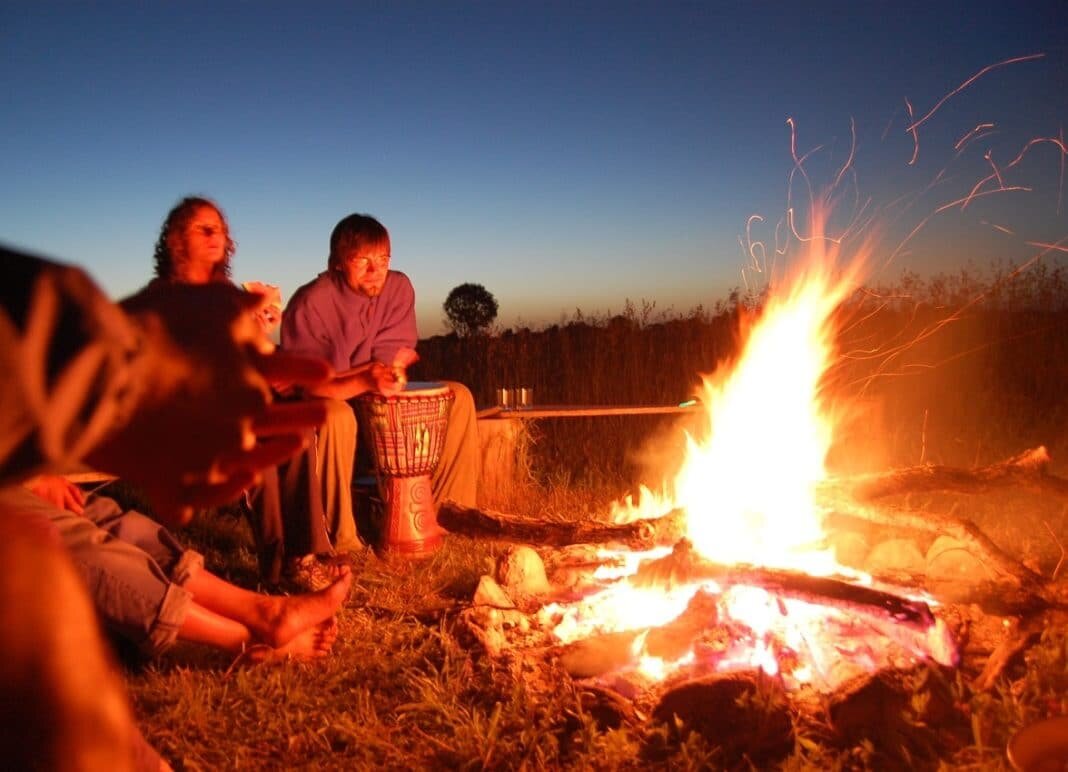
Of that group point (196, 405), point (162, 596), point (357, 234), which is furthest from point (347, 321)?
point (196, 405)

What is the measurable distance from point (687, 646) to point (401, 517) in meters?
1.96

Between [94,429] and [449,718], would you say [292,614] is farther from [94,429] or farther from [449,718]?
[94,429]

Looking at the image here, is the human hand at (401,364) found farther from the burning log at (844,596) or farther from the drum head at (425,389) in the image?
the burning log at (844,596)

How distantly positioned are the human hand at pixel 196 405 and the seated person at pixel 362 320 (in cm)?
293

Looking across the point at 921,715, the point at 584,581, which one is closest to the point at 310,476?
the point at 584,581

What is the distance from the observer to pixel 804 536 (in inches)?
143

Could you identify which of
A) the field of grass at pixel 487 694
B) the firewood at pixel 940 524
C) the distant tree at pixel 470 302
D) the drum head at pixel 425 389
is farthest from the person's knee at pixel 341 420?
the distant tree at pixel 470 302

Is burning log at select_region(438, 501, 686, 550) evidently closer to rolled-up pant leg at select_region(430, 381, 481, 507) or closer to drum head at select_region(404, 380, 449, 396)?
drum head at select_region(404, 380, 449, 396)

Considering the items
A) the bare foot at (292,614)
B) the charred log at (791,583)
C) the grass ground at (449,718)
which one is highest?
the charred log at (791,583)

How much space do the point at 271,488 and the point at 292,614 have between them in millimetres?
1049

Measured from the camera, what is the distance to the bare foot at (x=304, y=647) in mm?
2906

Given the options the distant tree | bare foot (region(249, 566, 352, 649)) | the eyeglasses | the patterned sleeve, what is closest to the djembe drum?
the eyeglasses

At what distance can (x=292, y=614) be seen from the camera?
9.62ft

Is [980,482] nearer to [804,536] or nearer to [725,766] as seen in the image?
[804,536]
